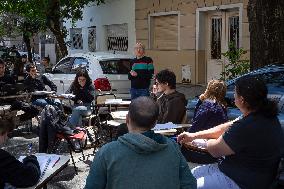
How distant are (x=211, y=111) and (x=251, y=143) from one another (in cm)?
153

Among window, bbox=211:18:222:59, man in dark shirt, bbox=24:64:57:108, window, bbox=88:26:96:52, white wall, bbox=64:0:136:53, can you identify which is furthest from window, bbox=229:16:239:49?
window, bbox=88:26:96:52

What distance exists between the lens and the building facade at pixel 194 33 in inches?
596

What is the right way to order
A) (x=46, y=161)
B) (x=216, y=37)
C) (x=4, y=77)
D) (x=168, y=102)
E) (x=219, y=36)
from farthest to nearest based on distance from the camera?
1. (x=216, y=37)
2. (x=219, y=36)
3. (x=4, y=77)
4. (x=168, y=102)
5. (x=46, y=161)

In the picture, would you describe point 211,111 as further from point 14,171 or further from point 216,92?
point 14,171

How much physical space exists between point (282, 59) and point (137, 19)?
469 inches

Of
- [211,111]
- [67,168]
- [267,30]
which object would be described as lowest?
[67,168]

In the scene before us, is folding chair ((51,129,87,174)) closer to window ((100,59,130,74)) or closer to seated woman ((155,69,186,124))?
seated woman ((155,69,186,124))

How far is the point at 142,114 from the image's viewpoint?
2613 mm

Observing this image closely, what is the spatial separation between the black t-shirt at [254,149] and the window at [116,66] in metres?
7.51

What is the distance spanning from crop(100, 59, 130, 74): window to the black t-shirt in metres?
7.51

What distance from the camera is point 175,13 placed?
17375 millimetres

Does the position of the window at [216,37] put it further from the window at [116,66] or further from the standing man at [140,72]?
the standing man at [140,72]

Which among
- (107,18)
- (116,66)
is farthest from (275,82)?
(107,18)

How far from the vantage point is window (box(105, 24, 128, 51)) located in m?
21.1
